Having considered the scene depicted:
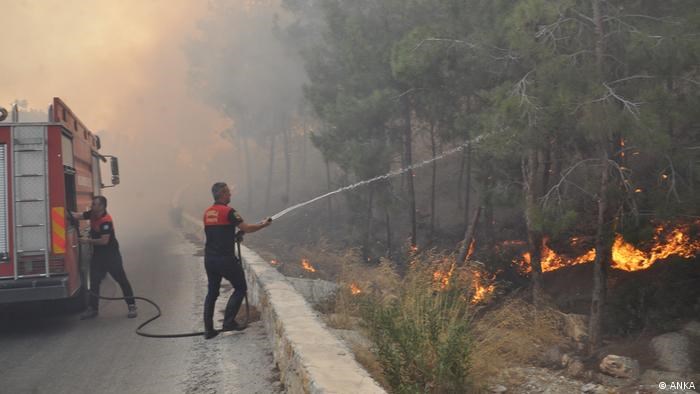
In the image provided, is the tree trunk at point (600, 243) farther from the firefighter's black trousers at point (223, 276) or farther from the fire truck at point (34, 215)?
the fire truck at point (34, 215)

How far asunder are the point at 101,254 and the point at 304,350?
515cm

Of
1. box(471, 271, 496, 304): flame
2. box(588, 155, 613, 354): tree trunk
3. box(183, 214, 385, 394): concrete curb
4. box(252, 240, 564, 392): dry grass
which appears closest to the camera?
box(183, 214, 385, 394): concrete curb

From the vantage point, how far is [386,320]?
5.14 metres

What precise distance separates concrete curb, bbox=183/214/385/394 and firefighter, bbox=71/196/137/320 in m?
2.26

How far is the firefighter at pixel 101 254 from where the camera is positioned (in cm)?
833

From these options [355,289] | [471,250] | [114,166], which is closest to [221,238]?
[355,289]

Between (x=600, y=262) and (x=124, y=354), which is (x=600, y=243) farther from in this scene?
(x=124, y=354)

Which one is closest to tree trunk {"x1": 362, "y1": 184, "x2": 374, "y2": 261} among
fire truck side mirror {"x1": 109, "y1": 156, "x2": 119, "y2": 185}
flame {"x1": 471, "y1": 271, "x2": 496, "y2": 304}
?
flame {"x1": 471, "y1": 271, "x2": 496, "y2": 304}

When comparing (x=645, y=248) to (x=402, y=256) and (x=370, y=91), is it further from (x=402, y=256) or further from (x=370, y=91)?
(x=370, y=91)

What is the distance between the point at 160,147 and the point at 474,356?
94880 millimetres

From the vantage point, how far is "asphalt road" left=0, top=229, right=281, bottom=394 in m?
5.49

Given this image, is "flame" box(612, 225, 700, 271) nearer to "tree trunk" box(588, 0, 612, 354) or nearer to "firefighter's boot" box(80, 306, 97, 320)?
"tree trunk" box(588, 0, 612, 354)

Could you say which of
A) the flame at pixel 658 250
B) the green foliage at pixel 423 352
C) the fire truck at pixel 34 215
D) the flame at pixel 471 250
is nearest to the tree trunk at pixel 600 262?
the flame at pixel 658 250

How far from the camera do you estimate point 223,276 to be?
265 inches
